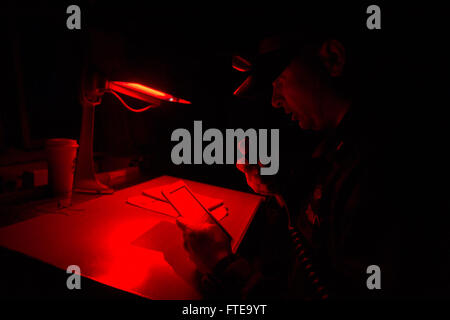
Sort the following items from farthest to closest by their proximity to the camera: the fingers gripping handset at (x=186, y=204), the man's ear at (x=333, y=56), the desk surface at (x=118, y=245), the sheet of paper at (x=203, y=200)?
the sheet of paper at (x=203, y=200) → the fingers gripping handset at (x=186, y=204) → the man's ear at (x=333, y=56) → the desk surface at (x=118, y=245)

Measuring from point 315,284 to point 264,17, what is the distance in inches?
36.9

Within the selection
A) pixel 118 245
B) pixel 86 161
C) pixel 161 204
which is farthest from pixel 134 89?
pixel 118 245

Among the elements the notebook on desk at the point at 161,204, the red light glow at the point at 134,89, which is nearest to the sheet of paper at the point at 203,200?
the notebook on desk at the point at 161,204

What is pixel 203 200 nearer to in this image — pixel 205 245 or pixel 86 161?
pixel 205 245

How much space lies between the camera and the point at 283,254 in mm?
1323

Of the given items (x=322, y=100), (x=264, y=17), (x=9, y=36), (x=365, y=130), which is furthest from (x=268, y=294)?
(x=9, y=36)

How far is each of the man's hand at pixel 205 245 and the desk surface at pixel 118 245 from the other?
4 cm

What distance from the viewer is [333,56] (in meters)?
0.67

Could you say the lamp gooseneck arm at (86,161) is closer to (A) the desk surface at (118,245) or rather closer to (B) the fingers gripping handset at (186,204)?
(A) the desk surface at (118,245)

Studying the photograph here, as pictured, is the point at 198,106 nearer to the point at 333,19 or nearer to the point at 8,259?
the point at 333,19

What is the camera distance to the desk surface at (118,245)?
53cm

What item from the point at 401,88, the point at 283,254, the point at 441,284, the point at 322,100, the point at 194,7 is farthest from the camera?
the point at 283,254

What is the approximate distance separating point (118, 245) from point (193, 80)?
866mm

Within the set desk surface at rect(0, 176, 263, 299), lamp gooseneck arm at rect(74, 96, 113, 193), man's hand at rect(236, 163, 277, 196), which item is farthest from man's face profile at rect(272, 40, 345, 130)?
lamp gooseneck arm at rect(74, 96, 113, 193)
